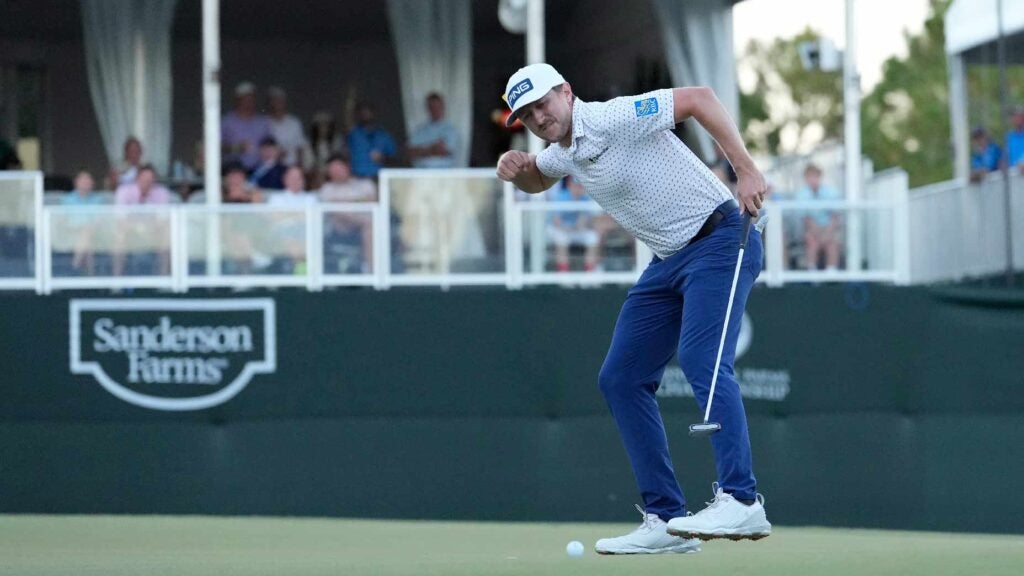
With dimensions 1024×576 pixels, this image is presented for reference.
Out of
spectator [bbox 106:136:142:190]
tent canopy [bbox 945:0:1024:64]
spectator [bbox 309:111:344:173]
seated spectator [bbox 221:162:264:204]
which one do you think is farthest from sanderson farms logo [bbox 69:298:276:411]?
tent canopy [bbox 945:0:1024:64]

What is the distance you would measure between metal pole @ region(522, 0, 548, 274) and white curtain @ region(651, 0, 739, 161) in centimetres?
185

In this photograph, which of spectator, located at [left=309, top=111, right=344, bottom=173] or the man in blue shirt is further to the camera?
the man in blue shirt

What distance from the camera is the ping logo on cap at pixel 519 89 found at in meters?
7.42

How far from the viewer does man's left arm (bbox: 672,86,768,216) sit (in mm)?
7406

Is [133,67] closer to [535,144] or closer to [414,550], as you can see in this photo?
[535,144]

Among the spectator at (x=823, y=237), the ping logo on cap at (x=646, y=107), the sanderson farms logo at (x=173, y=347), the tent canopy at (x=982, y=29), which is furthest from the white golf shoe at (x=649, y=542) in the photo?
the tent canopy at (x=982, y=29)

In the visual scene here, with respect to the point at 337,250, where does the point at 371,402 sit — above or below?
below

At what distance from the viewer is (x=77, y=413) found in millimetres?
12969

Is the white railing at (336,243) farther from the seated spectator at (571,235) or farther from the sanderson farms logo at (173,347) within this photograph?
the sanderson farms logo at (173,347)

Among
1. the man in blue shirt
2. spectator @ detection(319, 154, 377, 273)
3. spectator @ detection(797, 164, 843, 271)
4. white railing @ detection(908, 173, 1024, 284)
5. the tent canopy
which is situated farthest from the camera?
the tent canopy

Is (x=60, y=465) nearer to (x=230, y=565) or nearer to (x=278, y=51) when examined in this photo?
(x=230, y=565)

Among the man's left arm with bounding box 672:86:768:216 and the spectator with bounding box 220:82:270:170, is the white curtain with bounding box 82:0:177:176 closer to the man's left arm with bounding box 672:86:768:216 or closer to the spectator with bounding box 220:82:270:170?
the spectator with bounding box 220:82:270:170

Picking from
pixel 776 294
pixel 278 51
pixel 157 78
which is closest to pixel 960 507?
pixel 776 294

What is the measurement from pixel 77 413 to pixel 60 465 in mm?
370
